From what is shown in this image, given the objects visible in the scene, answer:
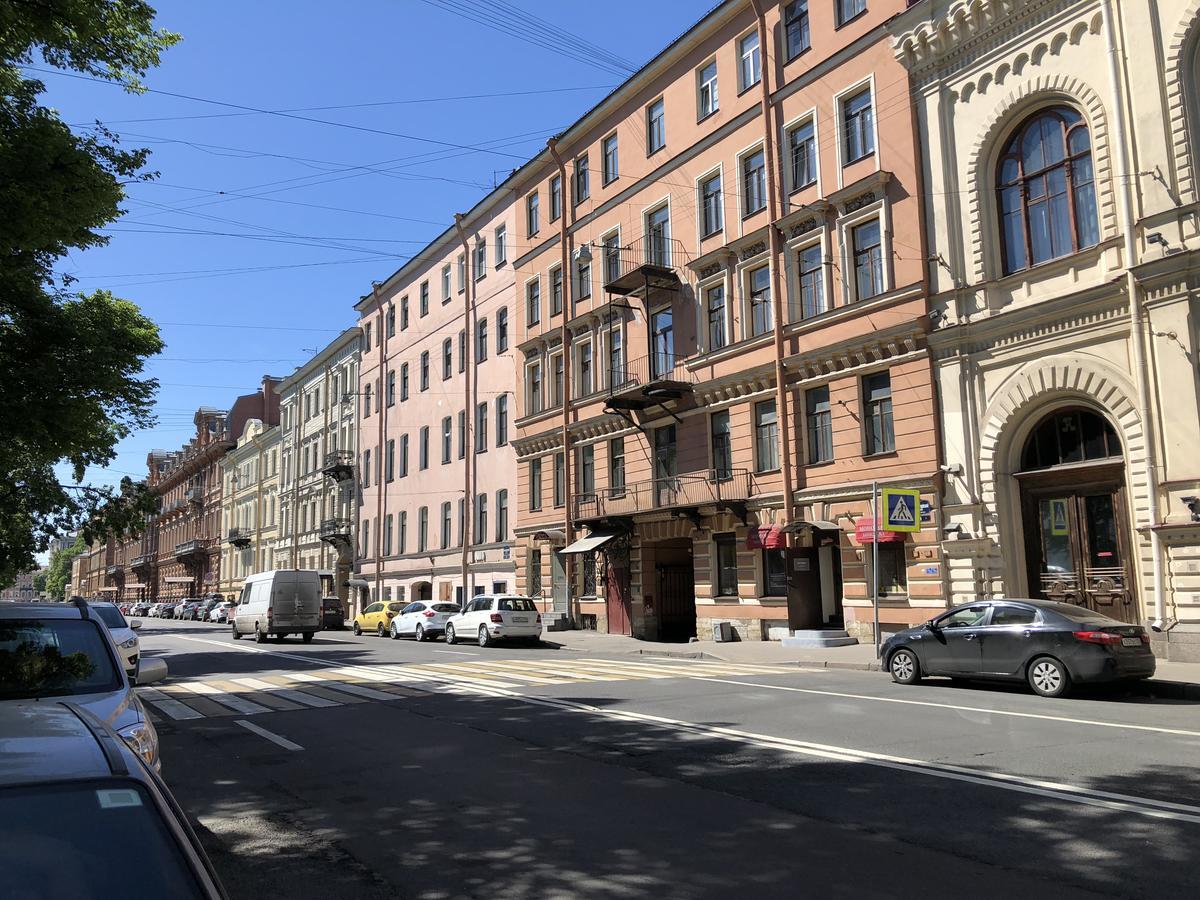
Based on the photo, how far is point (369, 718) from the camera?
11859mm

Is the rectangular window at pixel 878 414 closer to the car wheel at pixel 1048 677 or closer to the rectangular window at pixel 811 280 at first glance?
the rectangular window at pixel 811 280

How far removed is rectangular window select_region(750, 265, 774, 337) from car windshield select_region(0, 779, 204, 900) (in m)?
24.8

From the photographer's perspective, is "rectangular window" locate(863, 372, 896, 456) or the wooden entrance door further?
"rectangular window" locate(863, 372, 896, 456)

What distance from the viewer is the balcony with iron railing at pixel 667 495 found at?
1049 inches

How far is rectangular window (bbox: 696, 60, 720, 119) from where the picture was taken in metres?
28.9

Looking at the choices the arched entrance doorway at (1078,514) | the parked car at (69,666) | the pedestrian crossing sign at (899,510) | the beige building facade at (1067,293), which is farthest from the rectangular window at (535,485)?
the parked car at (69,666)

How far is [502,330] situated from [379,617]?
529 inches

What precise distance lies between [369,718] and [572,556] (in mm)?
22484

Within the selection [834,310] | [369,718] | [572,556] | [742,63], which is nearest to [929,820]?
[369,718]

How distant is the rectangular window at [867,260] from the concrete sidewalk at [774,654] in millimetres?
8982

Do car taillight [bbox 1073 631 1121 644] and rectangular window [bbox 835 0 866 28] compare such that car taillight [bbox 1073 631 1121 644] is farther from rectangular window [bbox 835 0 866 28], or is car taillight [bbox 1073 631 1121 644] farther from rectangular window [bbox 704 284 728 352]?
rectangular window [bbox 835 0 866 28]

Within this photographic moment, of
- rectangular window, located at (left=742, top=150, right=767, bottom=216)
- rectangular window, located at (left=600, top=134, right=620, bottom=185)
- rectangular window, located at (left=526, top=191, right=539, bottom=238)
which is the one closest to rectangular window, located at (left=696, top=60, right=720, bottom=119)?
rectangular window, located at (left=742, top=150, right=767, bottom=216)

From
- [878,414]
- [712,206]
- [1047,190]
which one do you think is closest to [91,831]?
[1047,190]

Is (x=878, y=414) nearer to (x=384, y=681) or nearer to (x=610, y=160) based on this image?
(x=384, y=681)
